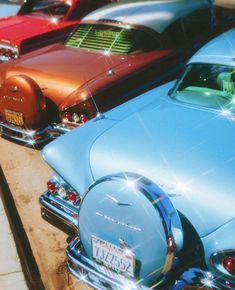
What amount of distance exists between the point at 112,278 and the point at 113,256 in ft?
0.54

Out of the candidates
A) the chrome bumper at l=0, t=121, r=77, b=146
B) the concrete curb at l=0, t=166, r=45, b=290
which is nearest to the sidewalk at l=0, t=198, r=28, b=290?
the concrete curb at l=0, t=166, r=45, b=290

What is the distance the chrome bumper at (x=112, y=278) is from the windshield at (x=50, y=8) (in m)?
5.80

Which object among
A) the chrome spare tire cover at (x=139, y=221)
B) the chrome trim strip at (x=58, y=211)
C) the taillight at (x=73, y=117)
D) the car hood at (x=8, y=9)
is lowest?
the chrome trim strip at (x=58, y=211)

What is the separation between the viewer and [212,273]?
266cm

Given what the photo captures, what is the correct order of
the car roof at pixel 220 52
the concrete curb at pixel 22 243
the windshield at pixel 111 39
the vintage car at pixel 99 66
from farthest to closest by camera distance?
the windshield at pixel 111 39, the vintage car at pixel 99 66, the car roof at pixel 220 52, the concrete curb at pixel 22 243

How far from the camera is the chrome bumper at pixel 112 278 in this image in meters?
2.62

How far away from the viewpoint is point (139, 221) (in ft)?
8.64

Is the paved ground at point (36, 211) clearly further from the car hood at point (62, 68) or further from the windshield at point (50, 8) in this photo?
the windshield at point (50, 8)

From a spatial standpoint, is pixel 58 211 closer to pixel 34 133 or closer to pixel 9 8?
pixel 34 133

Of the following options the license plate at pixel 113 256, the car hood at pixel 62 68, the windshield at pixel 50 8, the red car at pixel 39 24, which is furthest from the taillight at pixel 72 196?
the windshield at pixel 50 8

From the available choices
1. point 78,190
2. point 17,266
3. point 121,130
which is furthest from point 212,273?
point 17,266

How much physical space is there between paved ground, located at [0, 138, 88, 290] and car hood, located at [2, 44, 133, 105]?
96 cm

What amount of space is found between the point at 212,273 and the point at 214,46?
242cm

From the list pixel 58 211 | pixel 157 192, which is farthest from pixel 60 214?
pixel 157 192
